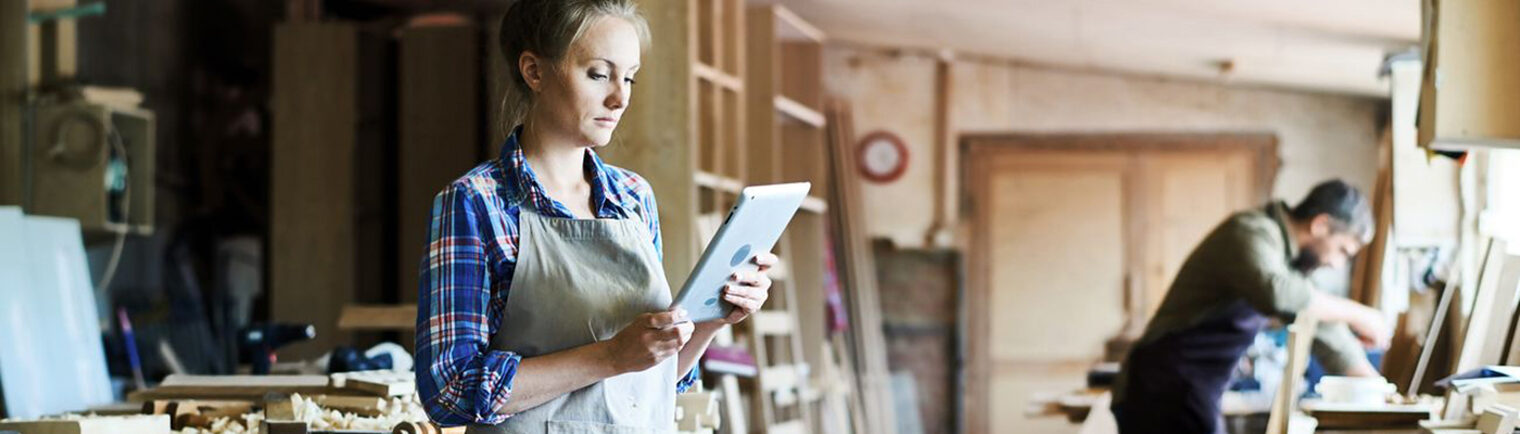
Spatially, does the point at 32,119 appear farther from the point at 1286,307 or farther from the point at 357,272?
the point at 1286,307

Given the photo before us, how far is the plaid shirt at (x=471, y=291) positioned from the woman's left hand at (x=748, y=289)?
26 centimetres

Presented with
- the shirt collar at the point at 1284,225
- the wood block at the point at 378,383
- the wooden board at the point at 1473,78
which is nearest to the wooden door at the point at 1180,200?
the shirt collar at the point at 1284,225

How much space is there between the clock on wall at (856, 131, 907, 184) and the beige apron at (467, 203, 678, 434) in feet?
27.1

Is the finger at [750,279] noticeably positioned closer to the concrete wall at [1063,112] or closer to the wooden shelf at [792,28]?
the wooden shelf at [792,28]

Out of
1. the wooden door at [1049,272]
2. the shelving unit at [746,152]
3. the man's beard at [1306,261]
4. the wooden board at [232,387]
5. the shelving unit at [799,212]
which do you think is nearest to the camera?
the wooden board at [232,387]

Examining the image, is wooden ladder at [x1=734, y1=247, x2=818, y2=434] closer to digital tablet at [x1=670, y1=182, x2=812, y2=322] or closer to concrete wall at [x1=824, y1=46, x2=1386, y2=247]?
concrete wall at [x1=824, y1=46, x2=1386, y2=247]

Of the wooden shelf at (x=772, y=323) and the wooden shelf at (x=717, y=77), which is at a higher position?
the wooden shelf at (x=717, y=77)

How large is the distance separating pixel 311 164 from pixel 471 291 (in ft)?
20.6

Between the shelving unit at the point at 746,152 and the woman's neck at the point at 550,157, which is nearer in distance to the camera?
the woman's neck at the point at 550,157

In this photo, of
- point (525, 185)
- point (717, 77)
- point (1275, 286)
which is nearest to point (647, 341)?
point (525, 185)

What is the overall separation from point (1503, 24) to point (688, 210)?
10.8 feet

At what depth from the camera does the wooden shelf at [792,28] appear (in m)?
9.02

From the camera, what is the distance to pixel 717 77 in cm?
714

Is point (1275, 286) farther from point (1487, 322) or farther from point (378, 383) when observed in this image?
point (378, 383)
